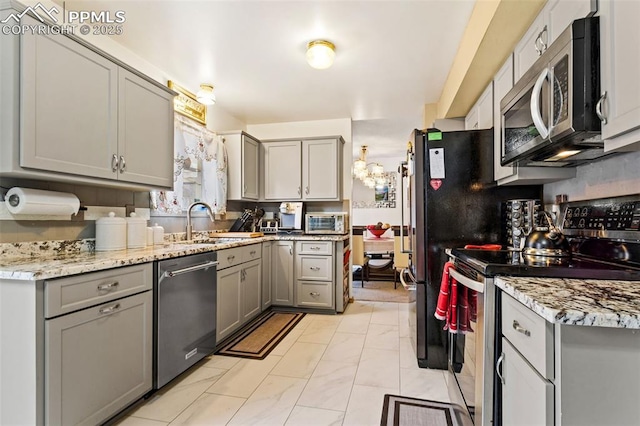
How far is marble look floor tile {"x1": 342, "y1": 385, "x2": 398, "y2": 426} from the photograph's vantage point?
5.70 feet

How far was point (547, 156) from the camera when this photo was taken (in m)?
1.65

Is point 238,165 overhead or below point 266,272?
overhead

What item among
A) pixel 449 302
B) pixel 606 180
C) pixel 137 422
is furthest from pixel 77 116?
pixel 606 180

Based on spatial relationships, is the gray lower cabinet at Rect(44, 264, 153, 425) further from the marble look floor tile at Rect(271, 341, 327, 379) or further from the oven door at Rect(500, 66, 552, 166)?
the oven door at Rect(500, 66, 552, 166)

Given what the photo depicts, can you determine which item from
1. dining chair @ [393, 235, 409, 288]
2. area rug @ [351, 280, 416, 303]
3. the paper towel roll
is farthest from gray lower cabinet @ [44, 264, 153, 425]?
dining chair @ [393, 235, 409, 288]

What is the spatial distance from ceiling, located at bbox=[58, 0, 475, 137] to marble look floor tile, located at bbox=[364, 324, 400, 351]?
8.08 ft

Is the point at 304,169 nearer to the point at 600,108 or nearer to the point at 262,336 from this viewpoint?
the point at 262,336

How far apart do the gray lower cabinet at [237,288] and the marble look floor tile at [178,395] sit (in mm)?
373

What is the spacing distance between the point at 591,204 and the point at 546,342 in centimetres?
125

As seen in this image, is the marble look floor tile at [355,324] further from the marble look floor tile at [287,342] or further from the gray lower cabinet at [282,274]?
the gray lower cabinet at [282,274]

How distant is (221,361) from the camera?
8.07ft

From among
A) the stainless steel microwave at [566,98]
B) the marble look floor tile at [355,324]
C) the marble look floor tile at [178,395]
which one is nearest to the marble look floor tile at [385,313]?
the marble look floor tile at [355,324]

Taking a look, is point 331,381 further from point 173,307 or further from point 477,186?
point 477,186

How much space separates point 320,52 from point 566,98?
1.73 m
